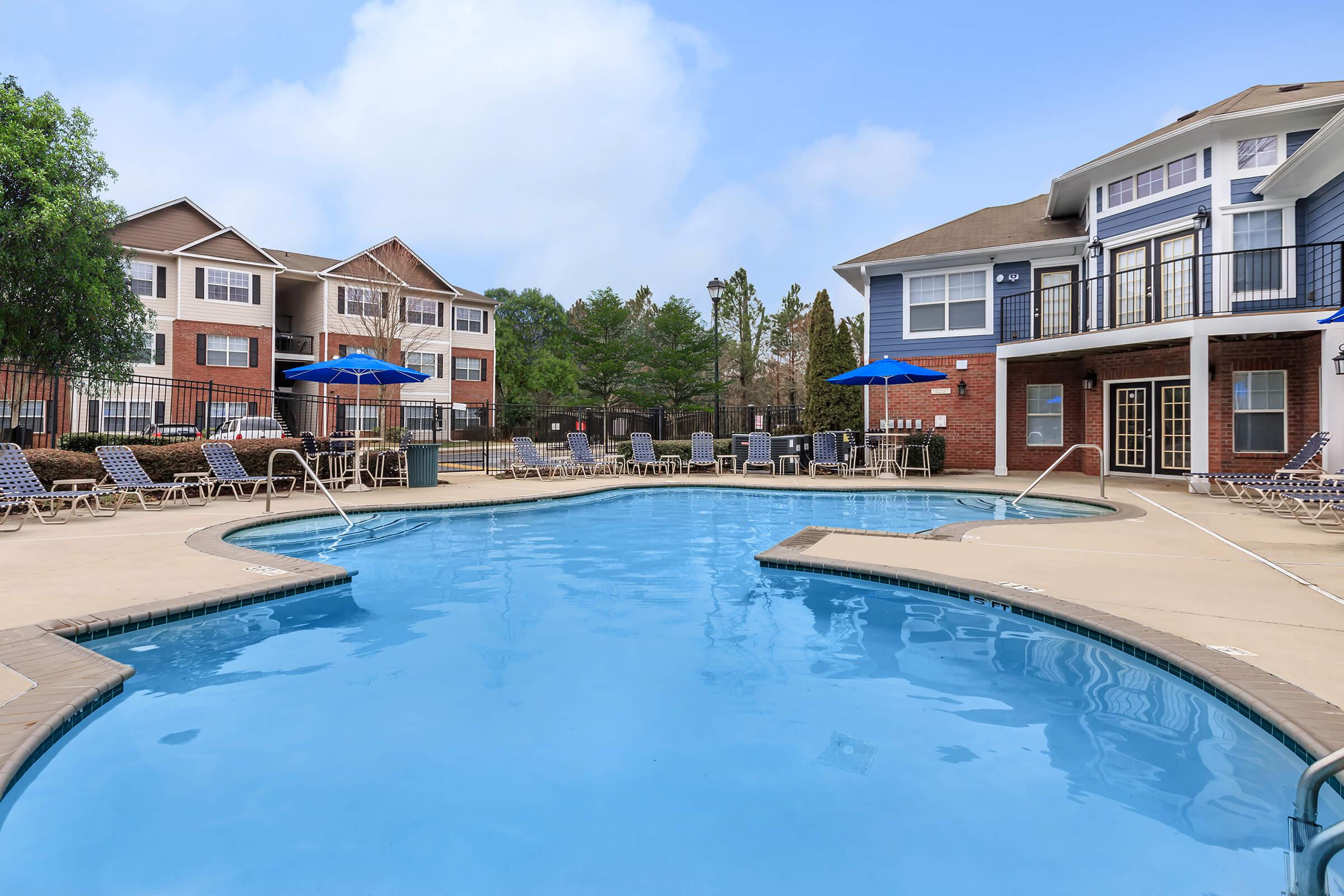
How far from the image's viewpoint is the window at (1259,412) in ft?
42.2

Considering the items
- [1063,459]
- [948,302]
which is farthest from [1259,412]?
[948,302]

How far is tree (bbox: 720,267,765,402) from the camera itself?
124ft

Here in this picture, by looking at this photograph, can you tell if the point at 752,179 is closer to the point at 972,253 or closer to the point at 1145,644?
the point at 972,253

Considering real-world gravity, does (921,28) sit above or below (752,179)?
below

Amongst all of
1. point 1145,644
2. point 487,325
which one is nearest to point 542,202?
point 487,325

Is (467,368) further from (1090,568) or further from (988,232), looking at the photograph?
(1090,568)

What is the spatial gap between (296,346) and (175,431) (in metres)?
12.3

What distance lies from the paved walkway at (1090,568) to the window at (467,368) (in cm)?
2462

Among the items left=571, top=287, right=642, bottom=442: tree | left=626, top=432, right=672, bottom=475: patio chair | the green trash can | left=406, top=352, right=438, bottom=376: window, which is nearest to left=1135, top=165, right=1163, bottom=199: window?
left=626, top=432, right=672, bottom=475: patio chair

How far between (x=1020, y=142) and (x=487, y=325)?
24.5 metres

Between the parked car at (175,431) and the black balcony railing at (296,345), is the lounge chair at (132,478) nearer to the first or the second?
the parked car at (175,431)

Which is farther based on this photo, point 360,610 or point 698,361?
point 698,361

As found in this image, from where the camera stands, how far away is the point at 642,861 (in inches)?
103

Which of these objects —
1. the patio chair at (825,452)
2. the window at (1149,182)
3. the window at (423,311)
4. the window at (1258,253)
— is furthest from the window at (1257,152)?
the window at (423,311)
